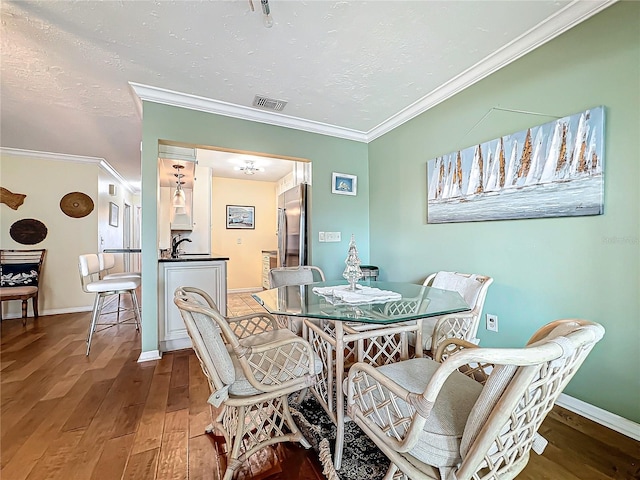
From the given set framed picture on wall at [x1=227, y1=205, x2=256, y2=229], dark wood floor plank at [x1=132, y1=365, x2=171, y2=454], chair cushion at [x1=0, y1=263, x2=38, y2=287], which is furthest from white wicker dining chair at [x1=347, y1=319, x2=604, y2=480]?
framed picture on wall at [x1=227, y1=205, x2=256, y2=229]

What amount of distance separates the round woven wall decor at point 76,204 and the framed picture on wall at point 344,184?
13.1 ft

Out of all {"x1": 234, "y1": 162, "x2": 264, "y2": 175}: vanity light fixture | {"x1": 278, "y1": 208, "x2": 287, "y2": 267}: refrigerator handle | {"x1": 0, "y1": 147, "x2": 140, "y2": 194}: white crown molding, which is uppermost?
{"x1": 234, "y1": 162, "x2": 264, "y2": 175}: vanity light fixture

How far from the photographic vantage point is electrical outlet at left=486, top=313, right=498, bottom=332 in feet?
6.87

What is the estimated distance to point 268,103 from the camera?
2697 millimetres

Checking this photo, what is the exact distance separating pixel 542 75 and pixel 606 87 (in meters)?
0.39

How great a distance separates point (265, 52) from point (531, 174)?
6.69ft

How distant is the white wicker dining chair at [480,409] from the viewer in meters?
0.62

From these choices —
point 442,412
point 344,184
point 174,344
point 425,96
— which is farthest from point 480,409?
point 344,184

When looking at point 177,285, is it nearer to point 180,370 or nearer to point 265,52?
point 180,370

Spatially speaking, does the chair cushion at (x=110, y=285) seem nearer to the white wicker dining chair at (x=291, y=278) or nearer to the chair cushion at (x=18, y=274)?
the white wicker dining chair at (x=291, y=278)

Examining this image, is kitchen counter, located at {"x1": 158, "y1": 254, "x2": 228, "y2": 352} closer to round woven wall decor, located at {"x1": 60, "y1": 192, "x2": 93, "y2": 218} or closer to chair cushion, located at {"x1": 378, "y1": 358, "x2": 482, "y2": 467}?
chair cushion, located at {"x1": 378, "y1": 358, "x2": 482, "y2": 467}

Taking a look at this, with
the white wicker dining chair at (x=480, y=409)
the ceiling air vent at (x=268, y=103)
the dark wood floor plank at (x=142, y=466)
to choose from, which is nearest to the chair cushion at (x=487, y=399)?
the white wicker dining chair at (x=480, y=409)

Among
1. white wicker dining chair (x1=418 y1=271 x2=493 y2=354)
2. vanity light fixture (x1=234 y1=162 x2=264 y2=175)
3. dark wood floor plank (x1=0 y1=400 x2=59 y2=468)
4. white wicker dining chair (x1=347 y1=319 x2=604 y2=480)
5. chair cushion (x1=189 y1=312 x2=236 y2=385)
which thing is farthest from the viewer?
vanity light fixture (x1=234 y1=162 x2=264 y2=175)

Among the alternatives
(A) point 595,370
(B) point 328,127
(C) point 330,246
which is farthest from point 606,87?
(C) point 330,246
